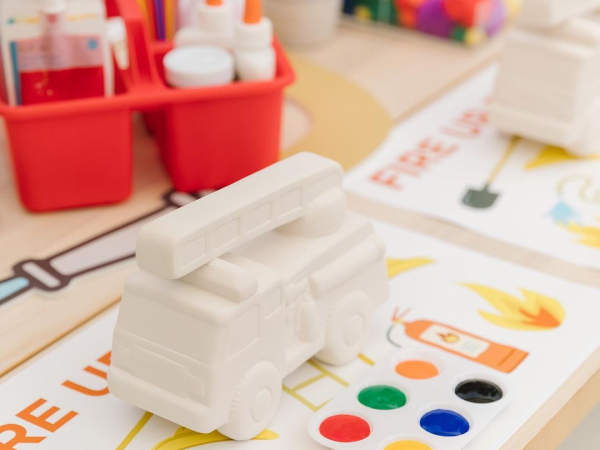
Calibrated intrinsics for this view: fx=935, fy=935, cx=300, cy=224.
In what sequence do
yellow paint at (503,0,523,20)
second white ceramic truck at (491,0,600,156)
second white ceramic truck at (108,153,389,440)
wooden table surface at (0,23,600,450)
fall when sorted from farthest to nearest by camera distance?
yellow paint at (503,0,523,20), second white ceramic truck at (491,0,600,156), wooden table surface at (0,23,600,450), second white ceramic truck at (108,153,389,440)

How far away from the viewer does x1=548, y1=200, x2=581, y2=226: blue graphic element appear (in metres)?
0.83

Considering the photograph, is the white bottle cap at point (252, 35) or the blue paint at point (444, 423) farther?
the white bottle cap at point (252, 35)

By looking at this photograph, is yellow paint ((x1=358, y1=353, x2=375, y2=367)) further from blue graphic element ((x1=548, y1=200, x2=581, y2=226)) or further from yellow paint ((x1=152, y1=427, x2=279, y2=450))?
blue graphic element ((x1=548, y1=200, x2=581, y2=226))

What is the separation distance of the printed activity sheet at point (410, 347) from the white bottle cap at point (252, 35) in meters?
0.20

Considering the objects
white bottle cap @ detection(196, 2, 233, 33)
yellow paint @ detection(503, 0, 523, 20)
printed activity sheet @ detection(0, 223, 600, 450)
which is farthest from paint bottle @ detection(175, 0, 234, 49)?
yellow paint @ detection(503, 0, 523, 20)

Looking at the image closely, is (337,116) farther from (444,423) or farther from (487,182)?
(444,423)

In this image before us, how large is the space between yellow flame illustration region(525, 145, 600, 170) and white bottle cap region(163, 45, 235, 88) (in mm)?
317

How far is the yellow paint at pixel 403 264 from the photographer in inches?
30.0

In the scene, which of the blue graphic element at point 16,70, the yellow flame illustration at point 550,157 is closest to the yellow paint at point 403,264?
the yellow flame illustration at point 550,157

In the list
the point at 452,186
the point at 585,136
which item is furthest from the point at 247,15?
the point at 585,136

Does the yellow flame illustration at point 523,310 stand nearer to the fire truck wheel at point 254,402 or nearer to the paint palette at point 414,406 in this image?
the paint palette at point 414,406

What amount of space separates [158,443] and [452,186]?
0.42 metres

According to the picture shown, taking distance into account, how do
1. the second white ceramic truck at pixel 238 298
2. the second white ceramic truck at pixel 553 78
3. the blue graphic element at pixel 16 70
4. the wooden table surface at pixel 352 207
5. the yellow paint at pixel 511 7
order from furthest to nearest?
the yellow paint at pixel 511 7, the second white ceramic truck at pixel 553 78, the blue graphic element at pixel 16 70, the wooden table surface at pixel 352 207, the second white ceramic truck at pixel 238 298

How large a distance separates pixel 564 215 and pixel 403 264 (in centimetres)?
17
